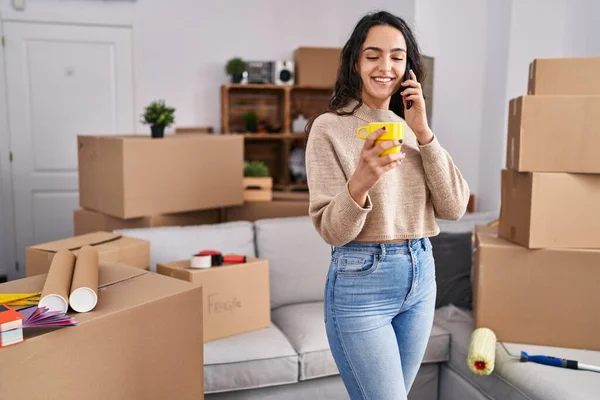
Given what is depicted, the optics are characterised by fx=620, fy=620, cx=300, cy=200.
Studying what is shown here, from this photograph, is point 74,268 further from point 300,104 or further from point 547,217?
point 300,104

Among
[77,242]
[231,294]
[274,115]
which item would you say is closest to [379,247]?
[231,294]

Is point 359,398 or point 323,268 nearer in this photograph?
point 359,398

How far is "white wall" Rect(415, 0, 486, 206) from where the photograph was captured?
11.0ft

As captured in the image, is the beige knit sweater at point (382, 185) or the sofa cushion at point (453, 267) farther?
the sofa cushion at point (453, 267)

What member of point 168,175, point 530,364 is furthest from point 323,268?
point 530,364

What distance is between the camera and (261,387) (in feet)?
7.16

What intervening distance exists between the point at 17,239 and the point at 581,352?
3.78 metres

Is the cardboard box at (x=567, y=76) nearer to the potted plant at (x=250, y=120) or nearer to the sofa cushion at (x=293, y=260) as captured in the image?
the sofa cushion at (x=293, y=260)

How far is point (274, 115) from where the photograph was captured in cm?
484

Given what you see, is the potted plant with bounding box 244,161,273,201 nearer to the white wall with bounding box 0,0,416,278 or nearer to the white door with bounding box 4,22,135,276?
the white wall with bounding box 0,0,416,278

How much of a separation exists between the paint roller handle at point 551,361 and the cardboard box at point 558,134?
590 millimetres

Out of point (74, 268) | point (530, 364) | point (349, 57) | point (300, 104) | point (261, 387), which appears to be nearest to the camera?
point (349, 57)

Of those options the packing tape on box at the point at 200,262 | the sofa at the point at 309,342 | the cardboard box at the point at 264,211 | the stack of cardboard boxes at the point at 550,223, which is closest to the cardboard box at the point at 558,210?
the stack of cardboard boxes at the point at 550,223

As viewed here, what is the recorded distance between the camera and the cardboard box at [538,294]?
6.68 feet
